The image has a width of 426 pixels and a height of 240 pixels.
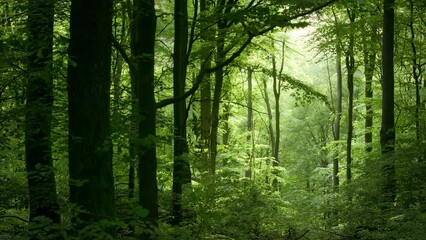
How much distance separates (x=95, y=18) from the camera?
3309mm

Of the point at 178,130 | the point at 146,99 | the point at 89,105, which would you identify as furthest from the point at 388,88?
the point at 89,105

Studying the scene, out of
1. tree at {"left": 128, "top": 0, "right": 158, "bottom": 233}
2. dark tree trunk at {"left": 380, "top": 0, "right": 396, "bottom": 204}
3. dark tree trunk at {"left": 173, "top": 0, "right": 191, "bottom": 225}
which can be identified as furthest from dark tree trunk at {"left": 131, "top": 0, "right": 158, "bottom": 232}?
dark tree trunk at {"left": 380, "top": 0, "right": 396, "bottom": 204}

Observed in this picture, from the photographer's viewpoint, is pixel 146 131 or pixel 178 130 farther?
pixel 178 130

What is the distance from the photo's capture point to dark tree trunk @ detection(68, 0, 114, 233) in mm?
3301

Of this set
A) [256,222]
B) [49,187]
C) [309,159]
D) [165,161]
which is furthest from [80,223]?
[309,159]

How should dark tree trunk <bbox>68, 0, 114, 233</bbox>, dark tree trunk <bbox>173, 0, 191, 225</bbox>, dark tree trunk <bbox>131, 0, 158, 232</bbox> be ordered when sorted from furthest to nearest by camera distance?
dark tree trunk <bbox>173, 0, 191, 225</bbox>
dark tree trunk <bbox>131, 0, 158, 232</bbox>
dark tree trunk <bbox>68, 0, 114, 233</bbox>

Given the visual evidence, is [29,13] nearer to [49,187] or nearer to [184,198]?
[49,187]

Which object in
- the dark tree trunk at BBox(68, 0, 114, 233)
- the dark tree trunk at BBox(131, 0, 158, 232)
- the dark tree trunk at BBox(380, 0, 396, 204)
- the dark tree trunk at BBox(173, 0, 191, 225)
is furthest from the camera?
the dark tree trunk at BBox(380, 0, 396, 204)

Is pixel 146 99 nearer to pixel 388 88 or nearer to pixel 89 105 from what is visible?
pixel 89 105

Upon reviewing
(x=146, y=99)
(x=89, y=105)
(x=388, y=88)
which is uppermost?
(x=388, y=88)

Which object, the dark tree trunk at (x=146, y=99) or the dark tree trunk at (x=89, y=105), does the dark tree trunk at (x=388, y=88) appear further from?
the dark tree trunk at (x=89, y=105)

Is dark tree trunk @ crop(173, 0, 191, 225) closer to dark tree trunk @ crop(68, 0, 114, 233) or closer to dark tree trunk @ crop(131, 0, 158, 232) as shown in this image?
dark tree trunk @ crop(131, 0, 158, 232)

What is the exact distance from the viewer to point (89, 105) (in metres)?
3.33

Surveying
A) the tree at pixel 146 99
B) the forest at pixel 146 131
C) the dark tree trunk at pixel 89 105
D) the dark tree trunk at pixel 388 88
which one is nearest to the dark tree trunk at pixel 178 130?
the forest at pixel 146 131
